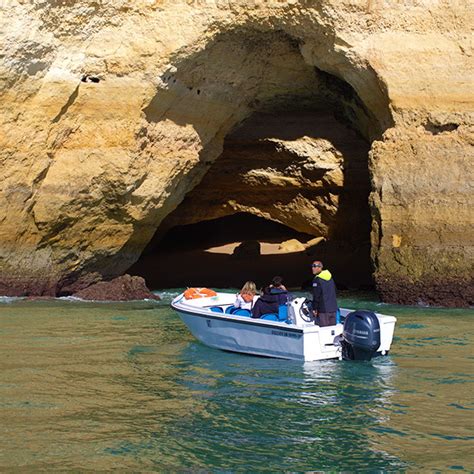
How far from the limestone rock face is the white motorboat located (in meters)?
5.13

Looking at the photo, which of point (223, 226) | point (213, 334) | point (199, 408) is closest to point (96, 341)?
point (213, 334)

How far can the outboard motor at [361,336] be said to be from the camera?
9.20 metres

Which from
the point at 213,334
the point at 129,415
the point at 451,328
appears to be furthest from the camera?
the point at 451,328

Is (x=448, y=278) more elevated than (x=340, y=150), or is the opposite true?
(x=340, y=150)

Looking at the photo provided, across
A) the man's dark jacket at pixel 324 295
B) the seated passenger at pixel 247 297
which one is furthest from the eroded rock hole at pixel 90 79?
the man's dark jacket at pixel 324 295

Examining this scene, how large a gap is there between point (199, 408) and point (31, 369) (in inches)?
92.0

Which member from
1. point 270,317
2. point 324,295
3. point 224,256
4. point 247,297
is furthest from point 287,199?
point 324,295

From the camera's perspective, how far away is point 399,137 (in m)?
15.6

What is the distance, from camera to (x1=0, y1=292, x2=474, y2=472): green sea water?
6.02 meters

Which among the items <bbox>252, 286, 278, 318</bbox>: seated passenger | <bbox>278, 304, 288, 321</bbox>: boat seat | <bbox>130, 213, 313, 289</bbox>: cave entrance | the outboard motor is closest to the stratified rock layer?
<bbox>130, 213, 313, 289</bbox>: cave entrance

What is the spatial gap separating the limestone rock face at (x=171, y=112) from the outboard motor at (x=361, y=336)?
5929 mm

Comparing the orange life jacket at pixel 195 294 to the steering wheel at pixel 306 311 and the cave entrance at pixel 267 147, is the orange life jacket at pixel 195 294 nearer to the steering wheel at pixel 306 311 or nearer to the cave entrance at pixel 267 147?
the steering wheel at pixel 306 311

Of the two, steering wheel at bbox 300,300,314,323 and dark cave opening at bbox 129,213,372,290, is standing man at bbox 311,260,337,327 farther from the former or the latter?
dark cave opening at bbox 129,213,372,290

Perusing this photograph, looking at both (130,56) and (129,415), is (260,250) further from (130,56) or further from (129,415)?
(129,415)
